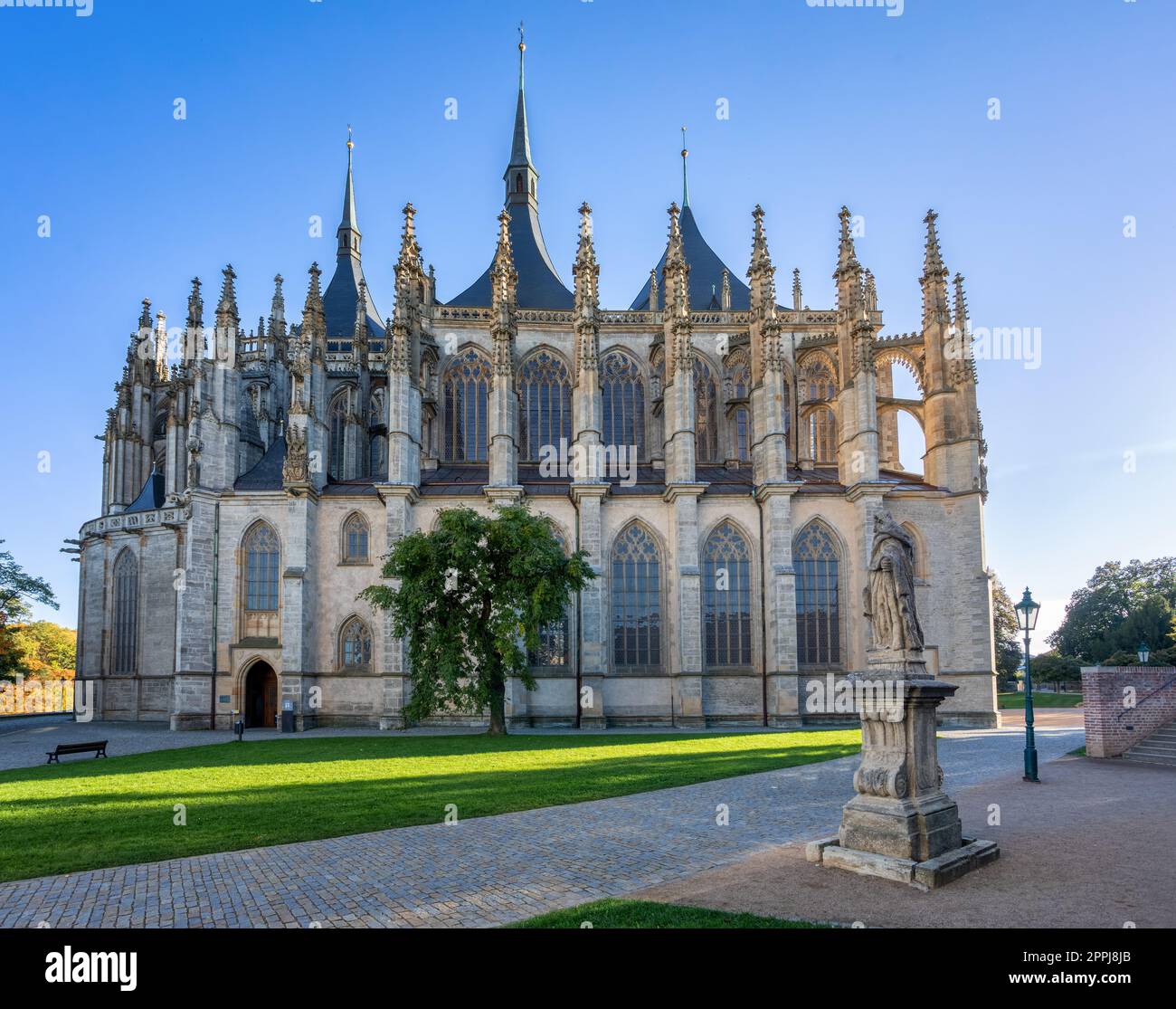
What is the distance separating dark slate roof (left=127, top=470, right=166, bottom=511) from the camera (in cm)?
3888

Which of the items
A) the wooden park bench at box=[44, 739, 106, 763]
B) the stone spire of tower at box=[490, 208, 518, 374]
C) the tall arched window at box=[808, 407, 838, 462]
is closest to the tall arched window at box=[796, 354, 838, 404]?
the tall arched window at box=[808, 407, 838, 462]

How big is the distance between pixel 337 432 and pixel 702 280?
895 inches

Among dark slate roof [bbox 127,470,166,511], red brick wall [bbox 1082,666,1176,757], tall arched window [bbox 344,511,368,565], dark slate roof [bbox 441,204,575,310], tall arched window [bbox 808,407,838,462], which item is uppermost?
dark slate roof [bbox 441,204,575,310]

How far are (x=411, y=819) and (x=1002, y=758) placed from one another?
1497 centimetres

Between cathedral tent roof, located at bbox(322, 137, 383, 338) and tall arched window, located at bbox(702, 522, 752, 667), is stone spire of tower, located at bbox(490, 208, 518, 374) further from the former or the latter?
cathedral tent roof, located at bbox(322, 137, 383, 338)

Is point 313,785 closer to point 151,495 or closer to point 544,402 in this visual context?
point 544,402

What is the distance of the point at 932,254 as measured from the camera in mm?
32688

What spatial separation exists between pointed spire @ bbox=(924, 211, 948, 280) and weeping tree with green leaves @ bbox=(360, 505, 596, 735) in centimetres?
2125

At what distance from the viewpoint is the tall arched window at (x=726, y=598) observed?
101 ft

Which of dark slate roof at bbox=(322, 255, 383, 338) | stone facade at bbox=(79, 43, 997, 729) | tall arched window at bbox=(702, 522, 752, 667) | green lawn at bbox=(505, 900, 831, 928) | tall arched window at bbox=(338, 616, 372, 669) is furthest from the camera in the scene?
dark slate roof at bbox=(322, 255, 383, 338)

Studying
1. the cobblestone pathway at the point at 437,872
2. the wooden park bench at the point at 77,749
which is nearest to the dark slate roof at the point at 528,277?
the wooden park bench at the point at 77,749

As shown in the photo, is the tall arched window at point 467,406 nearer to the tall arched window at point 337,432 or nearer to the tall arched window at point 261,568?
the tall arched window at point 337,432

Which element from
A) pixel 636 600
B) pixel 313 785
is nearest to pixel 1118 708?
pixel 636 600
